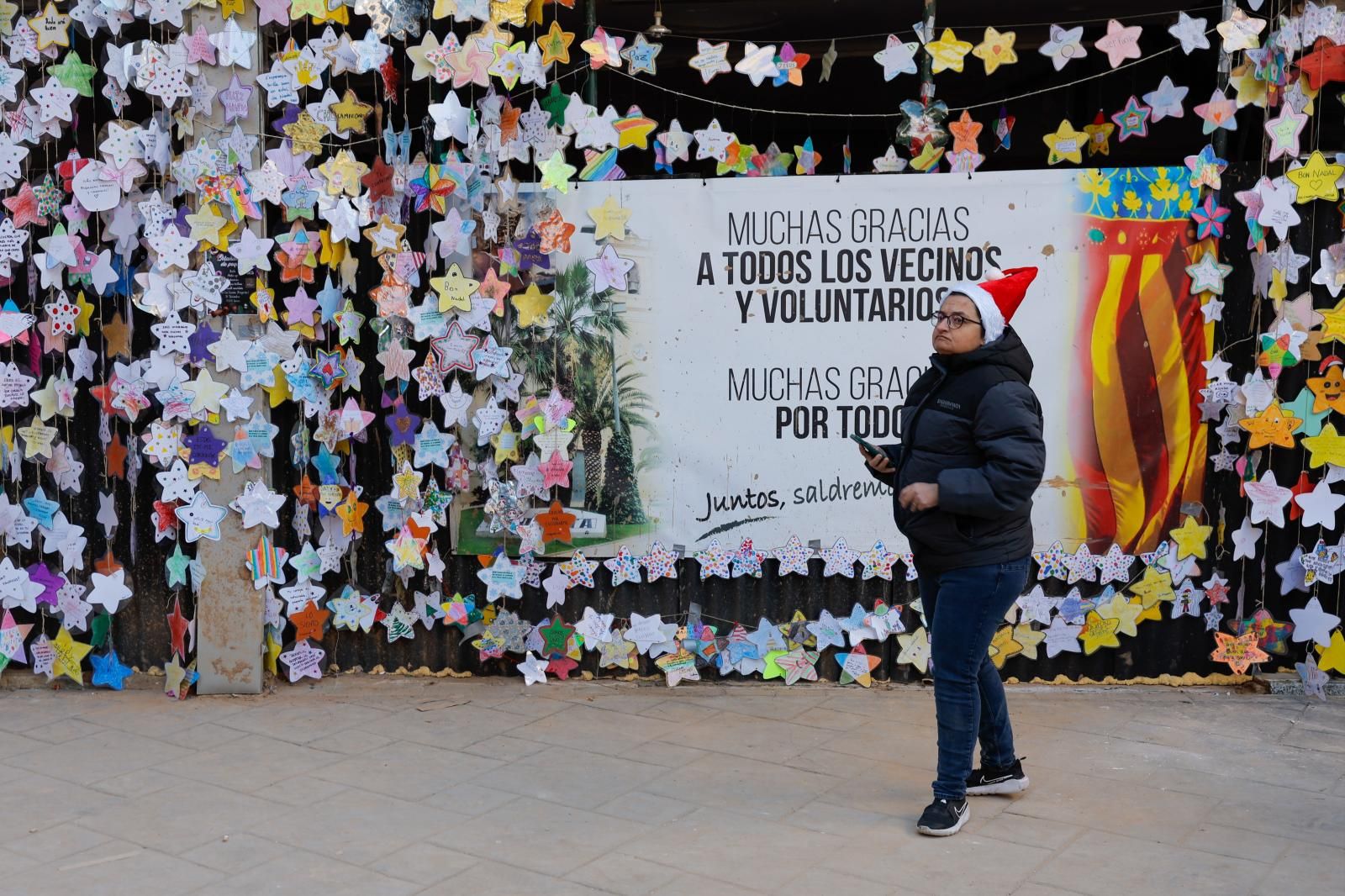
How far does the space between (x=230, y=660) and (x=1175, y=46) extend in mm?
4954

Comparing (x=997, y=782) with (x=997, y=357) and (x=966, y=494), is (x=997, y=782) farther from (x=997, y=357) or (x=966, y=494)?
(x=997, y=357)

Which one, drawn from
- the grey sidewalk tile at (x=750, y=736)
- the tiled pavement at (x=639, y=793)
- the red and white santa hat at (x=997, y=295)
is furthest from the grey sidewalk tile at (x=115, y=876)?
the red and white santa hat at (x=997, y=295)

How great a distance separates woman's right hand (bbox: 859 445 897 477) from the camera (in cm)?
448

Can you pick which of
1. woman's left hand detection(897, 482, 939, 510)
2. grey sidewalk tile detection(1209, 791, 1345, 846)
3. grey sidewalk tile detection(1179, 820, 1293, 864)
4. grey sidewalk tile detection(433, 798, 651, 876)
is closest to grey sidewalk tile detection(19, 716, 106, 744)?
grey sidewalk tile detection(433, 798, 651, 876)

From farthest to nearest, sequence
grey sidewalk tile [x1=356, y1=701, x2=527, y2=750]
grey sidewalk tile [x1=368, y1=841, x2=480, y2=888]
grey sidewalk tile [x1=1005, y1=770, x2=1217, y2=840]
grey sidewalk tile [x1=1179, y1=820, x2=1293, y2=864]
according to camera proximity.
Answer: grey sidewalk tile [x1=356, y1=701, x2=527, y2=750] → grey sidewalk tile [x1=1005, y1=770, x2=1217, y2=840] → grey sidewalk tile [x1=1179, y1=820, x2=1293, y2=864] → grey sidewalk tile [x1=368, y1=841, x2=480, y2=888]

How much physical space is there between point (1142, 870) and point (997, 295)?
1858 millimetres

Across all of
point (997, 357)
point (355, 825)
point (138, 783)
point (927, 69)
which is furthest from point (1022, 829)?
point (927, 69)

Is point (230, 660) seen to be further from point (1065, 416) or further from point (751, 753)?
point (1065, 416)

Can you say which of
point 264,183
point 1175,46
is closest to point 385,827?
point 264,183

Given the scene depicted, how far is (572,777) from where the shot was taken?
4828 mm

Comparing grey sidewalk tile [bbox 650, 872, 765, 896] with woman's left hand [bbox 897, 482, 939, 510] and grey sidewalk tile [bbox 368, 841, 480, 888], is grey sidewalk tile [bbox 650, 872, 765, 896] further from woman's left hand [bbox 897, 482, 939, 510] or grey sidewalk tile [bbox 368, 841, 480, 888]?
woman's left hand [bbox 897, 482, 939, 510]

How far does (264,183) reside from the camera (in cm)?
568

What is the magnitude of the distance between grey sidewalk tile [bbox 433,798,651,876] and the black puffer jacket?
1.37 m

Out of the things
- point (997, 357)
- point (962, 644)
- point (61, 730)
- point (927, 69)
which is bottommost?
point (61, 730)
